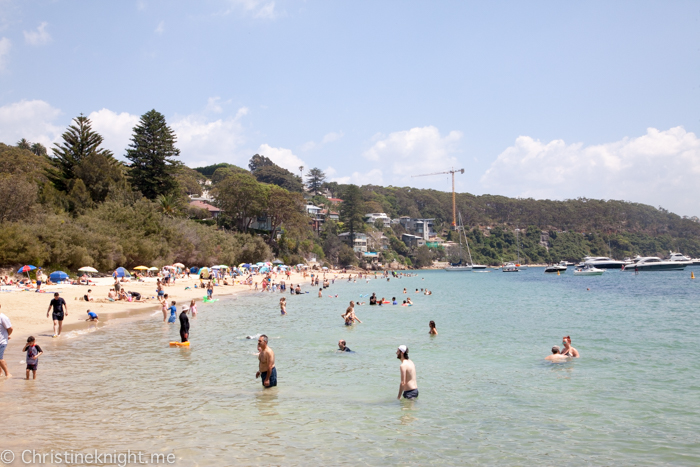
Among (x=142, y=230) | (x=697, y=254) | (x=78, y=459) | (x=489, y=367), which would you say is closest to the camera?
(x=78, y=459)

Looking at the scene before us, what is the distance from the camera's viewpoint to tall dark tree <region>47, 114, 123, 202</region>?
149 feet

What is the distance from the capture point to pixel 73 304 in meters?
22.7

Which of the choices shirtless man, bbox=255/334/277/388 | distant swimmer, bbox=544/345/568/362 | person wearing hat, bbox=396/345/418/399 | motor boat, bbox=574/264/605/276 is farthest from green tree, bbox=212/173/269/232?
person wearing hat, bbox=396/345/418/399

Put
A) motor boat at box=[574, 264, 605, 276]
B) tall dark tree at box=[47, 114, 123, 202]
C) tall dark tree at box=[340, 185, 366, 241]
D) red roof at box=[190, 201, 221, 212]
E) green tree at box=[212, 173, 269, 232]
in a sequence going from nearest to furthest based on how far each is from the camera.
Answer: tall dark tree at box=[47, 114, 123, 202]
green tree at box=[212, 173, 269, 232]
red roof at box=[190, 201, 221, 212]
motor boat at box=[574, 264, 605, 276]
tall dark tree at box=[340, 185, 366, 241]

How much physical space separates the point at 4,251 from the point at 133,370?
22760mm

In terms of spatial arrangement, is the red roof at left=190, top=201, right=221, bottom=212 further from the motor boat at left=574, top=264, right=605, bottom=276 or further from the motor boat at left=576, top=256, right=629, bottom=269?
→ the motor boat at left=576, top=256, right=629, bottom=269

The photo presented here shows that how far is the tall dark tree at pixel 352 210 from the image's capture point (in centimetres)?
10262

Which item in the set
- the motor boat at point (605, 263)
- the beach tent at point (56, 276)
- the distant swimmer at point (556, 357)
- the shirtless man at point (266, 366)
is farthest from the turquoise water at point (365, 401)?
the motor boat at point (605, 263)

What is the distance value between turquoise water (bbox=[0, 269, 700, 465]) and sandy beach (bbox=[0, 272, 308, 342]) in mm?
2287

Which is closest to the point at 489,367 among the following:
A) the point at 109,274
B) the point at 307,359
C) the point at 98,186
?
the point at 307,359

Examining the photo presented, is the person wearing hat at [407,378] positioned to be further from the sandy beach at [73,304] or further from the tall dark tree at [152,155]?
the tall dark tree at [152,155]

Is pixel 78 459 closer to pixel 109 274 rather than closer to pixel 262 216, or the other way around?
pixel 109 274

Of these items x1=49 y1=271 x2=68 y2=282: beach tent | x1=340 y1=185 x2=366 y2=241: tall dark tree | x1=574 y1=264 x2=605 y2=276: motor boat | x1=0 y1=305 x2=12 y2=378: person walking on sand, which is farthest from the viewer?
x1=340 y1=185 x2=366 y2=241: tall dark tree

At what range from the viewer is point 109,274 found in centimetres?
3747
